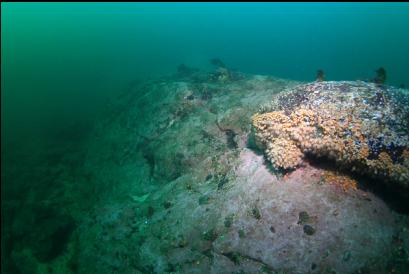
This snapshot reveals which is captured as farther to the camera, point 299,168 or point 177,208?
point 177,208

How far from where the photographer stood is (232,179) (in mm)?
9547

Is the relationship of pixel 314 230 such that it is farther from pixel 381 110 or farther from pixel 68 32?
pixel 68 32

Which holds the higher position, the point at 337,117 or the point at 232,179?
the point at 337,117

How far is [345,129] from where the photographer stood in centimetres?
782

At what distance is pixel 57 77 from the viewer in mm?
47688

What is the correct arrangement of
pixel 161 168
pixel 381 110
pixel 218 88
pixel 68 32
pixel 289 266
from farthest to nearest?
pixel 68 32 < pixel 218 88 < pixel 161 168 < pixel 381 110 < pixel 289 266

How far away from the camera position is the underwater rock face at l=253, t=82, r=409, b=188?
7410 millimetres

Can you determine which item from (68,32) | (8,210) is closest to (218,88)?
(8,210)

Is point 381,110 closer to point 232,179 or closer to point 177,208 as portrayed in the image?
point 232,179

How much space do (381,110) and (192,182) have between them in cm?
588

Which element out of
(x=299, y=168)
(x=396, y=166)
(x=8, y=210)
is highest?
(x=396, y=166)

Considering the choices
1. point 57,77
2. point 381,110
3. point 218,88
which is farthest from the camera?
point 57,77

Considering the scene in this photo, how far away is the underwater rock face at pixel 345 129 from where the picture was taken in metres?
7.41

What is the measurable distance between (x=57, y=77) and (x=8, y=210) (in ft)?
117
